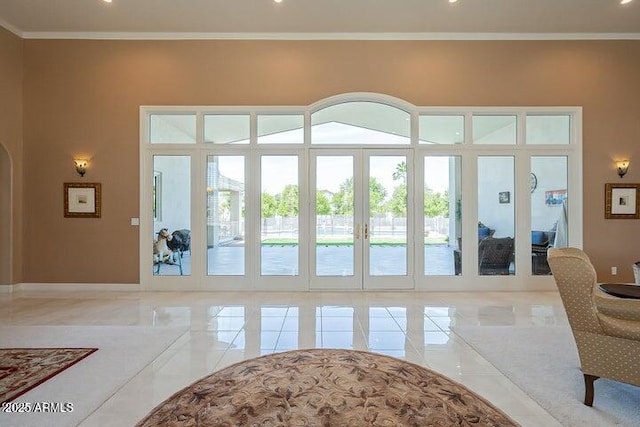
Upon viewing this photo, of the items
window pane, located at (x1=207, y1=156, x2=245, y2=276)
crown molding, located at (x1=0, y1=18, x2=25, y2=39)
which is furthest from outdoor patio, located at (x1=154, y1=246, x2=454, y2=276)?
crown molding, located at (x1=0, y1=18, x2=25, y2=39)

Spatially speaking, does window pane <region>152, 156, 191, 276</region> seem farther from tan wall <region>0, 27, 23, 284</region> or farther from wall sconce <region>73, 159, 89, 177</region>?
tan wall <region>0, 27, 23, 284</region>

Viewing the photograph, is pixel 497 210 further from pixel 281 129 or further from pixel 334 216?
pixel 281 129

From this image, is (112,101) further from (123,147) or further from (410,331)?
(410,331)

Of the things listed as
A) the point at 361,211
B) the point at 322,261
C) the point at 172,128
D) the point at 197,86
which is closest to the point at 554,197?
the point at 361,211

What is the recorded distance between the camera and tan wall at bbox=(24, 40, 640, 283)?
6.53 m

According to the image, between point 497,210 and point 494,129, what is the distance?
1532mm

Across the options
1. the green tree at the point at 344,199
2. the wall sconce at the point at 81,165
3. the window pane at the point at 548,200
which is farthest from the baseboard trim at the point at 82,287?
the window pane at the point at 548,200

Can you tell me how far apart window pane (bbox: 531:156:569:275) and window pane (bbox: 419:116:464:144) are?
1.47m

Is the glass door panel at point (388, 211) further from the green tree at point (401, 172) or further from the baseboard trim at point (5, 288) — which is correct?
the baseboard trim at point (5, 288)

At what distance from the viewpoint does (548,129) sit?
261 inches

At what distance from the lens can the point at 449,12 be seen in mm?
5852

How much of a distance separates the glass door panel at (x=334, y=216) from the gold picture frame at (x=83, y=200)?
13.4 ft

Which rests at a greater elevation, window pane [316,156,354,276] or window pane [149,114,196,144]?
window pane [149,114,196,144]

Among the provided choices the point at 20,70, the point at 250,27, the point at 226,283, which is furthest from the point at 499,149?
the point at 20,70
